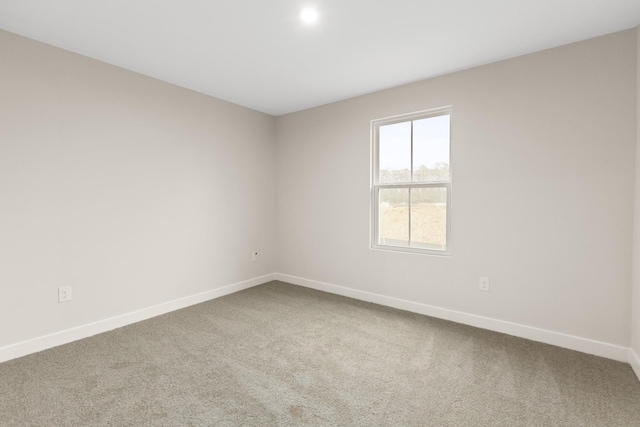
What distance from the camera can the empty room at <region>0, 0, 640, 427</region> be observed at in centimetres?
196

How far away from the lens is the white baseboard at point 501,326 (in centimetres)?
234

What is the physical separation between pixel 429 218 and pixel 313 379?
200cm

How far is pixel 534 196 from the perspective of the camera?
261cm

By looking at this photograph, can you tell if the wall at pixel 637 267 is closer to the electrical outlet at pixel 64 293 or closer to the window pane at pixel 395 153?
the window pane at pixel 395 153

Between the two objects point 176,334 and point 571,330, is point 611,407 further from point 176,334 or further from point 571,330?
point 176,334

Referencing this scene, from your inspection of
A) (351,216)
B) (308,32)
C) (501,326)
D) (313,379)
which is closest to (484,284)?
(501,326)

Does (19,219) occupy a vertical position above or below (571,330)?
above

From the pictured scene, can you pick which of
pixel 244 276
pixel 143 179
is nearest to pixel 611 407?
pixel 244 276

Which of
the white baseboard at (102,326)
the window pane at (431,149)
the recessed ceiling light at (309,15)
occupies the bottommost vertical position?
the white baseboard at (102,326)

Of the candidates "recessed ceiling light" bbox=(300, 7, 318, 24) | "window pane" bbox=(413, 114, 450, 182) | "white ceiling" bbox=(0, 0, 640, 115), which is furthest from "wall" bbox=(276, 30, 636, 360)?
"recessed ceiling light" bbox=(300, 7, 318, 24)

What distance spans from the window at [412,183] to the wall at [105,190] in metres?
1.84

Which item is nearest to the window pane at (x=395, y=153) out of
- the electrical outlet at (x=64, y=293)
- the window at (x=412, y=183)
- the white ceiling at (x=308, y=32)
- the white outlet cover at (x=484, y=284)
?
the window at (x=412, y=183)

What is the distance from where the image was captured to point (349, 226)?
3.81 m

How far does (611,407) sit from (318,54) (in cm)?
316
